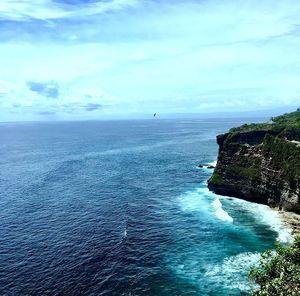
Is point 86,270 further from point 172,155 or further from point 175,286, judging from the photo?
point 172,155

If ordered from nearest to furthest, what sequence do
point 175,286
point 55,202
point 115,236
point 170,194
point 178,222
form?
point 175,286 < point 115,236 < point 178,222 < point 55,202 < point 170,194

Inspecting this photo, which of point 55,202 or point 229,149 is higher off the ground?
point 229,149

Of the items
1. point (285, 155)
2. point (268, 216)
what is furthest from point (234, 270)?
point (285, 155)

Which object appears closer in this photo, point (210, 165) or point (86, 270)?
point (86, 270)

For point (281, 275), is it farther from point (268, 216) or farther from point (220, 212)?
point (220, 212)

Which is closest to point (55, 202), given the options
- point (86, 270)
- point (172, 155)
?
point (86, 270)
